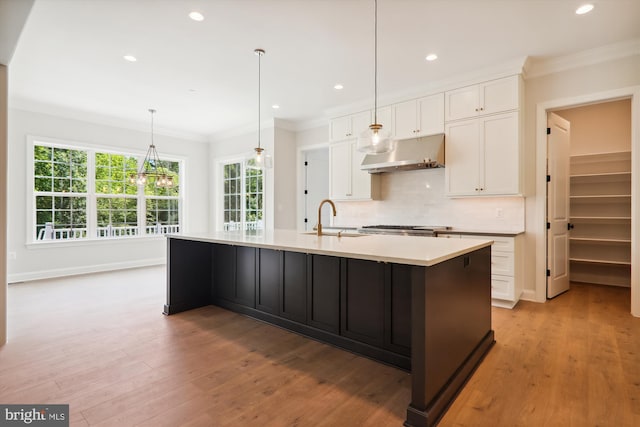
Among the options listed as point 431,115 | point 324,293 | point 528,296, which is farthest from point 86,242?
point 528,296

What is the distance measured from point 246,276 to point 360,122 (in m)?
3.15

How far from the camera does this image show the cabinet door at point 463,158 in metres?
4.16

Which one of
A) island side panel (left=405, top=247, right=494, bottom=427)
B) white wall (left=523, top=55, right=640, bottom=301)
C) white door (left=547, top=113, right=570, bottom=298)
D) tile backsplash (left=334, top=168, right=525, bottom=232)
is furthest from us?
tile backsplash (left=334, top=168, right=525, bottom=232)

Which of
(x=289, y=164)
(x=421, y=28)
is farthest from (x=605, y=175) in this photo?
(x=289, y=164)

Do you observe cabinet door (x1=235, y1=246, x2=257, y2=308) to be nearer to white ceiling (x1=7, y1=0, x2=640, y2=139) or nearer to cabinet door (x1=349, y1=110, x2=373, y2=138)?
white ceiling (x1=7, y1=0, x2=640, y2=139)

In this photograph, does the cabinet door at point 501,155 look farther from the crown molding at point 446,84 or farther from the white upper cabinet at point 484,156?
the crown molding at point 446,84

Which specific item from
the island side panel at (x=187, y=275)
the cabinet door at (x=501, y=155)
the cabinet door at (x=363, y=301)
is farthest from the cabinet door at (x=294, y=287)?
the cabinet door at (x=501, y=155)

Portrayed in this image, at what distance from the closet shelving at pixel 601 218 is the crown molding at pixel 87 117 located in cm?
760

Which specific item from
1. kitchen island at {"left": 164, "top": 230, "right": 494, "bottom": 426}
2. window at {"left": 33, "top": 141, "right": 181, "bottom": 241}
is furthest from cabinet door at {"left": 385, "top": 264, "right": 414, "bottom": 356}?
window at {"left": 33, "top": 141, "right": 181, "bottom": 241}

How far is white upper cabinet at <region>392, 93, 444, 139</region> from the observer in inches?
175

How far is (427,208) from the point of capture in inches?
193

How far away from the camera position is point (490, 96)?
159 inches

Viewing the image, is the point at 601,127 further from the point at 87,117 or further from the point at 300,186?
the point at 87,117

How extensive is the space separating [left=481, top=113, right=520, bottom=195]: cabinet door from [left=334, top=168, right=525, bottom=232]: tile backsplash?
13.0 inches
